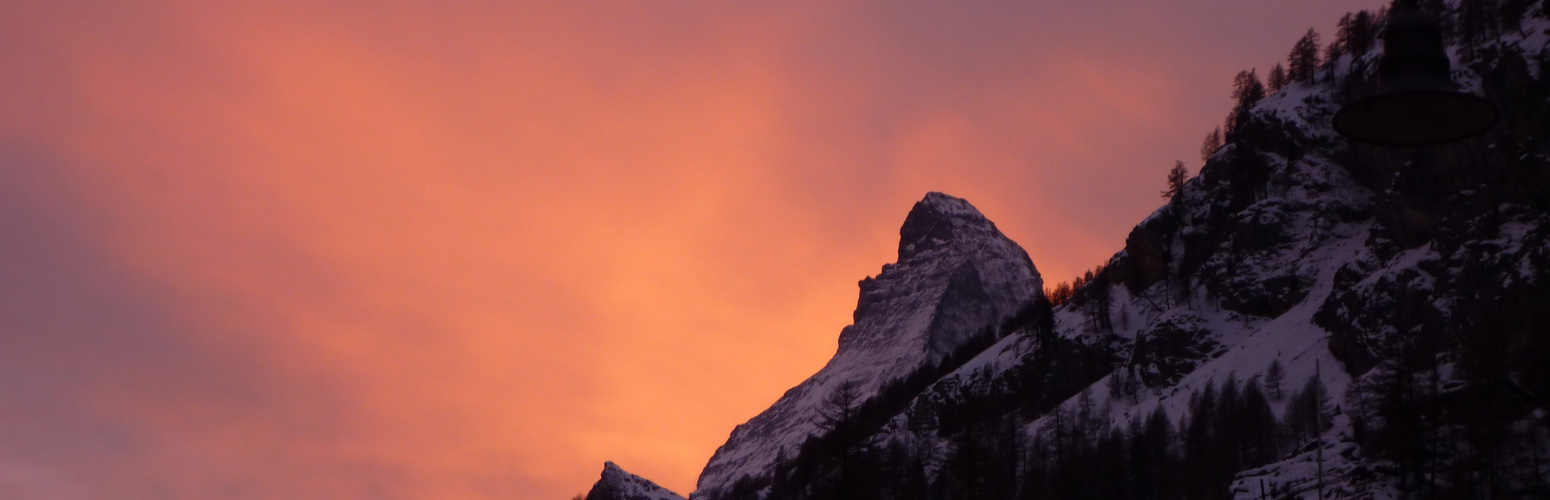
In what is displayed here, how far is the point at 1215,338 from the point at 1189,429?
119 ft

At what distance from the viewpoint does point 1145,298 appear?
593 ft

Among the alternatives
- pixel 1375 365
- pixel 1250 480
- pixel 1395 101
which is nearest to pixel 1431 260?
pixel 1375 365

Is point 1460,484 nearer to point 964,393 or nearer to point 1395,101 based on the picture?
point 1395,101

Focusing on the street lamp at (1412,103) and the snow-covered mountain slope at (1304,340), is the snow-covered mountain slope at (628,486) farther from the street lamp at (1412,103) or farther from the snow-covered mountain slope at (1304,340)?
the street lamp at (1412,103)

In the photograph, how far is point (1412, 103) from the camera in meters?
8.84

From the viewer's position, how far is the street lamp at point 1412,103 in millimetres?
8648

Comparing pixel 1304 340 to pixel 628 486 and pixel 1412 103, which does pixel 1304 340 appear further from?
pixel 1412 103

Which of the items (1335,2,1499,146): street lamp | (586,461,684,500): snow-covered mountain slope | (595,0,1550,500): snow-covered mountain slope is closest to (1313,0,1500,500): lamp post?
(1335,2,1499,146): street lamp

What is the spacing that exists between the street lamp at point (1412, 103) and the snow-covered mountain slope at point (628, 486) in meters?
166

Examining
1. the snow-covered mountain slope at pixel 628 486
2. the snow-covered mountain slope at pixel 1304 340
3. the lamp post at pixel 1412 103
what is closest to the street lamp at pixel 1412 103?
the lamp post at pixel 1412 103

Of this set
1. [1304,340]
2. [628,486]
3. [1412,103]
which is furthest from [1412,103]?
[628,486]

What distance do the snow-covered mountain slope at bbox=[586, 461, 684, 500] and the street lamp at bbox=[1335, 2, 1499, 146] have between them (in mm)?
166469

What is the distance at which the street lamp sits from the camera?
8.65m

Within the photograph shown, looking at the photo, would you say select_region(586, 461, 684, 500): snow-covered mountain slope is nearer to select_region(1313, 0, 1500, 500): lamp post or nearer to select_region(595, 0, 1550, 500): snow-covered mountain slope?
select_region(595, 0, 1550, 500): snow-covered mountain slope
